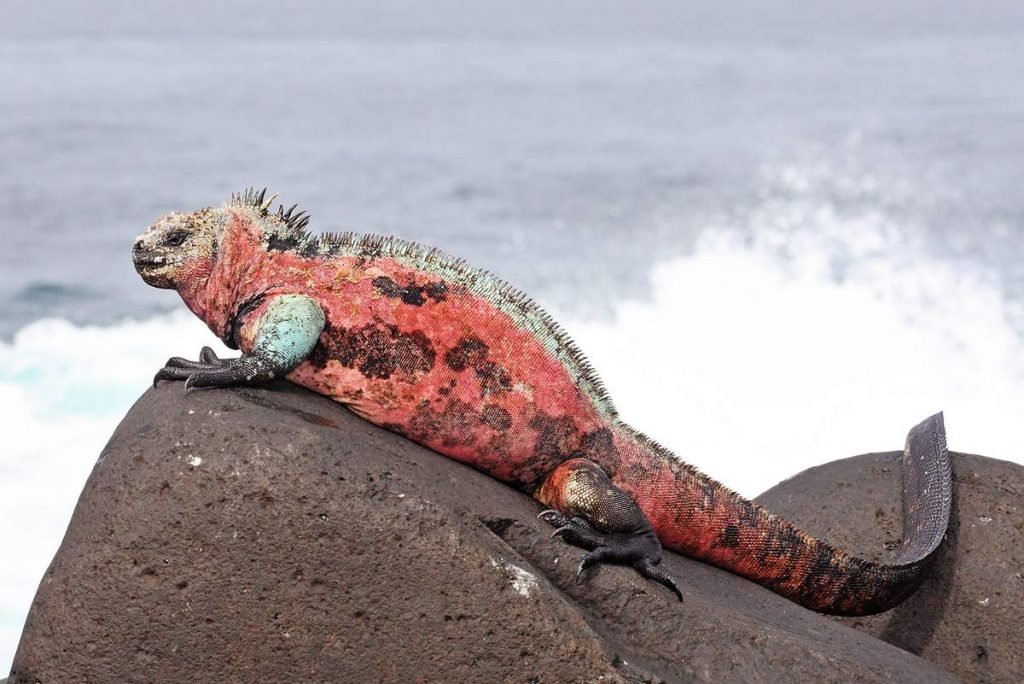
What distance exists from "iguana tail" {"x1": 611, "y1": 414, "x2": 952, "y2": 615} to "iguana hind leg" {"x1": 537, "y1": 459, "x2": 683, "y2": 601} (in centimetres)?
26

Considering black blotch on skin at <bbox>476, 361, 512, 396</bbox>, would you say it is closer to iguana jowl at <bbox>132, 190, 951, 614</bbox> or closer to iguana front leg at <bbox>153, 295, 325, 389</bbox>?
iguana jowl at <bbox>132, 190, 951, 614</bbox>

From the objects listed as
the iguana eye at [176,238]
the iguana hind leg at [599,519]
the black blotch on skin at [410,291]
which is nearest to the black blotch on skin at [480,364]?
the black blotch on skin at [410,291]

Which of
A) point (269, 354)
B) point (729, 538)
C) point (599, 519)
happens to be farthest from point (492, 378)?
point (729, 538)

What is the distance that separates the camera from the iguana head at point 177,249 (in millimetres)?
6855

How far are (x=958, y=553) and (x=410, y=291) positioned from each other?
3.67 meters

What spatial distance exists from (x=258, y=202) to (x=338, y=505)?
1.71 metres

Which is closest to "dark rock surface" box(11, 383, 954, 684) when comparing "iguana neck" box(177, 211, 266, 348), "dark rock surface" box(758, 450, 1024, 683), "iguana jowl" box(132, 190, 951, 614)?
"iguana jowl" box(132, 190, 951, 614)

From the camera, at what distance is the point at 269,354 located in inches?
255

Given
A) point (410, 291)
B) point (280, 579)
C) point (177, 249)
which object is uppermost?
point (410, 291)

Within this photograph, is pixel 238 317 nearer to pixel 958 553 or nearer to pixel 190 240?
pixel 190 240

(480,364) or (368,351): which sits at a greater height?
(480,364)

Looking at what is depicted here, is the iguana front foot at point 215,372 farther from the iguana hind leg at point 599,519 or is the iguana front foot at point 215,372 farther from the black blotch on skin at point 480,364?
the iguana hind leg at point 599,519

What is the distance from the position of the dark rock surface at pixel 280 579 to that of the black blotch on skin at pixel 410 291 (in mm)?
805

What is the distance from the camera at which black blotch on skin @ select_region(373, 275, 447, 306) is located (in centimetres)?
680
